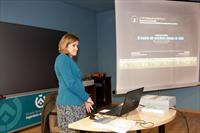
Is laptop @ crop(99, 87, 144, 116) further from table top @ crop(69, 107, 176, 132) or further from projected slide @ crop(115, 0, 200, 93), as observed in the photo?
projected slide @ crop(115, 0, 200, 93)

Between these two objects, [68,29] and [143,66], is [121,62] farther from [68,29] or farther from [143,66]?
[68,29]

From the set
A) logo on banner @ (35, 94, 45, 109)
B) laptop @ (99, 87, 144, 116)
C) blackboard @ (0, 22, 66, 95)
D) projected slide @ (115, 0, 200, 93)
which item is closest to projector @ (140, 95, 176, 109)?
laptop @ (99, 87, 144, 116)

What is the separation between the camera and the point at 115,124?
5.76 ft

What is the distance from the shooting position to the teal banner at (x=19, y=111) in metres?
3.64

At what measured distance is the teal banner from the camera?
3.64 m

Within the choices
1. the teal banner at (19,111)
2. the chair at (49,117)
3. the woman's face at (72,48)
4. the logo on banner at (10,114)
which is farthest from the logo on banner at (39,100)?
the woman's face at (72,48)

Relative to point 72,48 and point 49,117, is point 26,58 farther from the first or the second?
point 72,48

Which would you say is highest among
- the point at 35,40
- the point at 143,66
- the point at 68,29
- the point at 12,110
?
the point at 68,29

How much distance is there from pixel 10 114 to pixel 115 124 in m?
2.53

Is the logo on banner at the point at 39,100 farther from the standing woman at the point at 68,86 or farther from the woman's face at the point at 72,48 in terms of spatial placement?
the woman's face at the point at 72,48

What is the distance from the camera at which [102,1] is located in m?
5.17

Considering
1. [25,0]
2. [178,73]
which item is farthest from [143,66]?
[25,0]

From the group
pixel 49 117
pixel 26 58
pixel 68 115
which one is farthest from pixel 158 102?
pixel 26 58

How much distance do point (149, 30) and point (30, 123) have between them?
2.59 m
